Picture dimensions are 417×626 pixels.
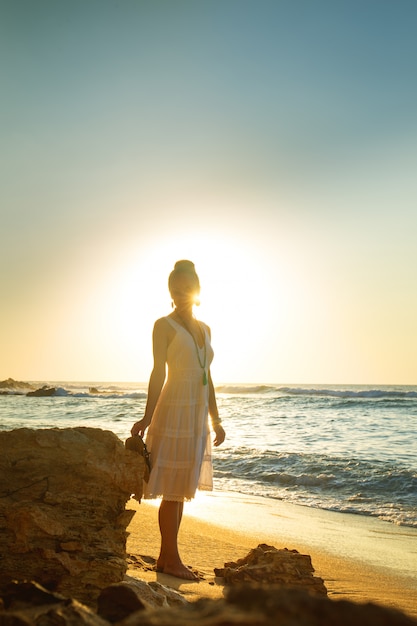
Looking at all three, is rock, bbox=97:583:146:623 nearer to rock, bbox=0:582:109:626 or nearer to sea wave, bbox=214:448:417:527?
rock, bbox=0:582:109:626

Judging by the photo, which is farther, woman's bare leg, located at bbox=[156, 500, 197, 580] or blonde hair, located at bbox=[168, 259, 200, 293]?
blonde hair, located at bbox=[168, 259, 200, 293]

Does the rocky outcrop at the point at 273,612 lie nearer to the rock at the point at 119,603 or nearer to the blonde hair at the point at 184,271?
the rock at the point at 119,603

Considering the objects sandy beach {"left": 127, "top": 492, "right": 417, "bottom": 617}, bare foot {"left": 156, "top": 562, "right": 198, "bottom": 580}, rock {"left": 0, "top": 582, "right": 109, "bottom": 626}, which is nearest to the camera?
rock {"left": 0, "top": 582, "right": 109, "bottom": 626}

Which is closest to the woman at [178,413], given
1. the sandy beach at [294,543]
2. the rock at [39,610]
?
the sandy beach at [294,543]

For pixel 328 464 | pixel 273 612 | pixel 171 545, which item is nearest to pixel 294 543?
pixel 171 545

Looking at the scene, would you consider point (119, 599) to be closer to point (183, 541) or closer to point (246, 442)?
point (183, 541)

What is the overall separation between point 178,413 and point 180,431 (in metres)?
0.13

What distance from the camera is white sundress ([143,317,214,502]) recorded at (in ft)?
13.1

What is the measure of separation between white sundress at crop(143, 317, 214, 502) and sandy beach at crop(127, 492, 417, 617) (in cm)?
60

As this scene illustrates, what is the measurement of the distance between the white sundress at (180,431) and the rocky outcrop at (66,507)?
0.44 metres

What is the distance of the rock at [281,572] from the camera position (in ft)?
11.6

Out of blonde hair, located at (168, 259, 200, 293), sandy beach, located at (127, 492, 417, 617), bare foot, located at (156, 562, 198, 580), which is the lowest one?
sandy beach, located at (127, 492, 417, 617)

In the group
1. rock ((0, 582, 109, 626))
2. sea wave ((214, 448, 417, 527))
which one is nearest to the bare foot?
rock ((0, 582, 109, 626))

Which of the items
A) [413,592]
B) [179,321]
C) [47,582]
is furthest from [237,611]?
[413,592]
